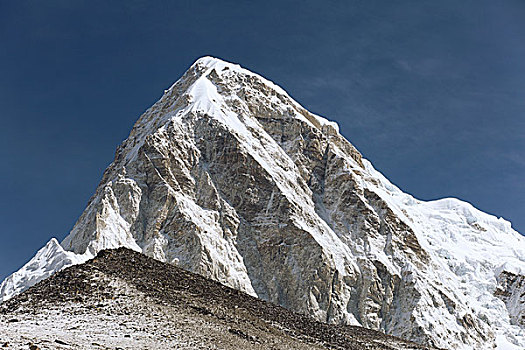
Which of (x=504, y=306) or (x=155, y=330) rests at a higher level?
(x=504, y=306)

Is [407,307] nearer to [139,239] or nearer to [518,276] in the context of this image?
[518,276]

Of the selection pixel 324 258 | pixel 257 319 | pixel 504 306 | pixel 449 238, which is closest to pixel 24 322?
pixel 257 319

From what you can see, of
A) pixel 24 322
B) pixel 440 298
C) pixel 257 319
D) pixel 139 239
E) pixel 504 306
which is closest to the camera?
pixel 24 322

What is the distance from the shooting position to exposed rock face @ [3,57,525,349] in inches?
3307

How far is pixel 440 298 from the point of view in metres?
93.2

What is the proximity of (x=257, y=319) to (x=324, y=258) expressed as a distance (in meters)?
47.1

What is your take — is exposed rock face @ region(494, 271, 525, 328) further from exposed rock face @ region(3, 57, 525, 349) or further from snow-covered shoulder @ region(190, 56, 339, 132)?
snow-covered shoulder @ region(190, 56, 339, 132)

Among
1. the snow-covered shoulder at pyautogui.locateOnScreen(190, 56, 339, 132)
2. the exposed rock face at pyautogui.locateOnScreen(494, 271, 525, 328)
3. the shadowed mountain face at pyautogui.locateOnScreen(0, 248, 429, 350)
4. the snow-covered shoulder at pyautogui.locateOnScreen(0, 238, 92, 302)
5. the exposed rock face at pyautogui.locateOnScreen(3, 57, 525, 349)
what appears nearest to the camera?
the shadowed mountain face at pyautogui.locateOnScreen(0, 248, 429, 350)

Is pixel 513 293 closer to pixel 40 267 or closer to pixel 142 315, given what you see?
pixel 40 267

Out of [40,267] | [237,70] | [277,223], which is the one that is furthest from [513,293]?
[40,267]

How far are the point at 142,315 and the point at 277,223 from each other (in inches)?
2280

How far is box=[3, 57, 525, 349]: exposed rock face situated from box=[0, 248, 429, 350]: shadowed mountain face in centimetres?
3484

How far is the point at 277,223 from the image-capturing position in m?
91.2

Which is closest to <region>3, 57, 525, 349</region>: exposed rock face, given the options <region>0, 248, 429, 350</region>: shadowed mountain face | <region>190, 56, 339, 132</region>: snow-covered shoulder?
<region>190, 56, 339, 132</region>: snow-covered shoulder
